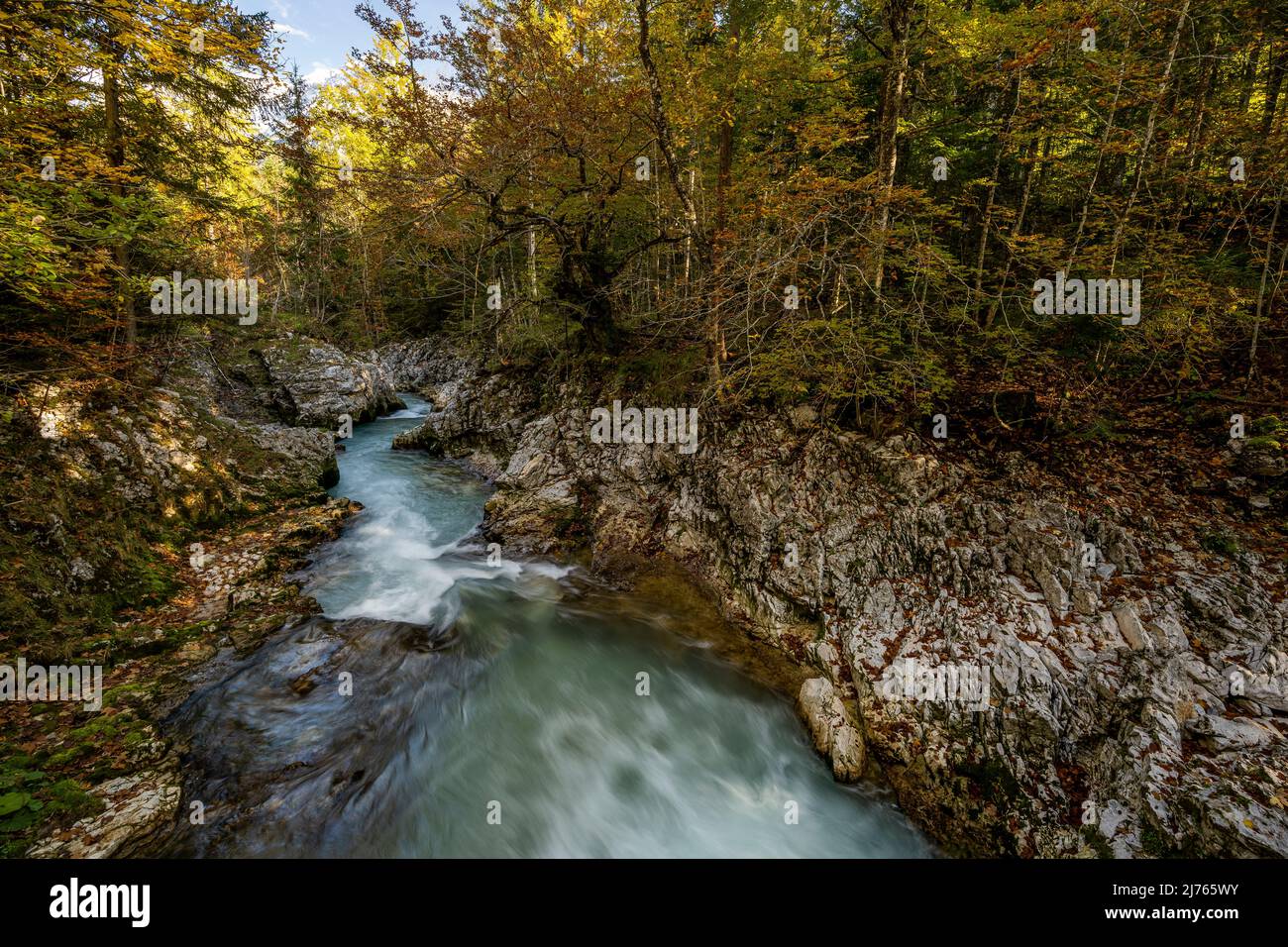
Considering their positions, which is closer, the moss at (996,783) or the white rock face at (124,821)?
the white rock face at (124,821)

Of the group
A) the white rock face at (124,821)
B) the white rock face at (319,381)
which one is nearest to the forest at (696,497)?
the white rock face at (124,821)

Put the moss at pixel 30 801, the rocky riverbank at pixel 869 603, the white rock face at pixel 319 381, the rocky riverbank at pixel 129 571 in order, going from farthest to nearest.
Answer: the white rock face at pixel 319 381
the rocky riverbank at pixel 869 603
the rocky riverbank at pixel 129 571
the moss at pixel 30 801

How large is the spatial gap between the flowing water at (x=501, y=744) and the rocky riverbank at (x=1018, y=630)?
0.86 m

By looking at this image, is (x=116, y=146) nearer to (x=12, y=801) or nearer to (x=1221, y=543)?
(x=12, y=801)

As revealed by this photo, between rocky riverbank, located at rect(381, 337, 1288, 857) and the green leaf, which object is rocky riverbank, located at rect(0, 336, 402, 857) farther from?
rocky riverbank, located at rect(381, 337, 1288, 857)

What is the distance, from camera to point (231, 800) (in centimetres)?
455

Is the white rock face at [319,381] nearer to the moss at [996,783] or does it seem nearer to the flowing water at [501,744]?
the flowing water at [501,744]

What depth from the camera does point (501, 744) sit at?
19.4 feet

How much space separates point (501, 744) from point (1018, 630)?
6.59m

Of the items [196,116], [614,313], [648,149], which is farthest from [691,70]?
[196,116]

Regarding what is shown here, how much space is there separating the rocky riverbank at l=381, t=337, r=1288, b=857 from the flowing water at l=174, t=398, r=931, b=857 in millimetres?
860

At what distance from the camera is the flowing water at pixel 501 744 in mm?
4809
